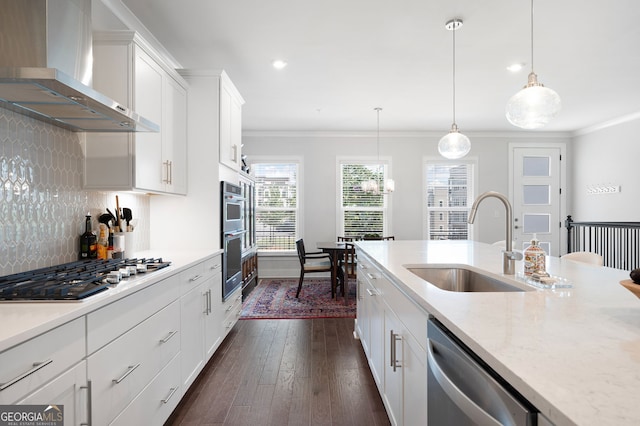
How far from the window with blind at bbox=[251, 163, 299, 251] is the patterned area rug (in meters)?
0.82

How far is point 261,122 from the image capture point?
536cm

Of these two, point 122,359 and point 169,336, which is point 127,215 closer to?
point 169,336

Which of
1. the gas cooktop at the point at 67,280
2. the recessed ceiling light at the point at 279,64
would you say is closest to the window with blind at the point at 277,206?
the recessed ceiling light at the point at 279,64

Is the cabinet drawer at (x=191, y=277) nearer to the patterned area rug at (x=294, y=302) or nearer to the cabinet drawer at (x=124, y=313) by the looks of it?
the cabinet drawer at (x=124, y=313)

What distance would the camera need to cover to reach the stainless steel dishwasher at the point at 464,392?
2.06ft

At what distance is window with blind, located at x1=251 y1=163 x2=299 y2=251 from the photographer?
5914mm

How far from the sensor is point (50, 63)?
1.45 meters

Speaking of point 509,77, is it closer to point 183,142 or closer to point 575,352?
point 183,142

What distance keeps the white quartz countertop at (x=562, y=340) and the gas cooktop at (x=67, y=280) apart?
50.5 inches

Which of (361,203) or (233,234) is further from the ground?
(361,203)

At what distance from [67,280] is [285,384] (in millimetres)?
1519

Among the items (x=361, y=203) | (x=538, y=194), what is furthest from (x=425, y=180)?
(x=538, y=194)

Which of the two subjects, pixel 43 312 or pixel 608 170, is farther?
pixel 608 170

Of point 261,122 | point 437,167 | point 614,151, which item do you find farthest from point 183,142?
point 614,151
